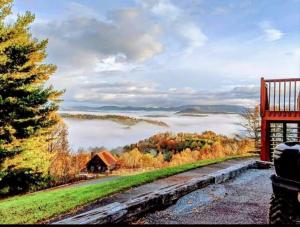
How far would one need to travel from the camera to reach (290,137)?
12.2 metres

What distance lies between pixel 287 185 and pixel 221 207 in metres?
2.48

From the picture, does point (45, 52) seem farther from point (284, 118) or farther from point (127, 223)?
point (127, 223)

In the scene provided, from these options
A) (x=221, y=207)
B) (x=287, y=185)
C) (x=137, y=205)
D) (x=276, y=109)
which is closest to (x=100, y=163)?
(x=276, y=109)

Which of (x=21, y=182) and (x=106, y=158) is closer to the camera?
(x=21, y=182)

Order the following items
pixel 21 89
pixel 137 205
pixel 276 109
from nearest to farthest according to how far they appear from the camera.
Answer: pixel 137 205 < pixel 276 109 < pixel 21 89

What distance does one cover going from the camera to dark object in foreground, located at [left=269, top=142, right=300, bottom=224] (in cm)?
342

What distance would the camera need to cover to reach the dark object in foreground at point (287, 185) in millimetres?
3420

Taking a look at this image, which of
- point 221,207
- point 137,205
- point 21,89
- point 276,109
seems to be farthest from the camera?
point 21,89

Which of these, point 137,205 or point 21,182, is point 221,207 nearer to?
point 137,205

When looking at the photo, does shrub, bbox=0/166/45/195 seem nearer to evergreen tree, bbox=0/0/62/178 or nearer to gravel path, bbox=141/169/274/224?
evergreen tree, bbox=0/0/62/178

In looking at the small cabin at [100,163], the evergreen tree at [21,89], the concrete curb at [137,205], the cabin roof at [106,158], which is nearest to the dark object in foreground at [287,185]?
the concrete curb at [137,205]

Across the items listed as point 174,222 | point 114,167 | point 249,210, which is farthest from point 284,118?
point 114,167

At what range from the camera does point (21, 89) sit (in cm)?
1853

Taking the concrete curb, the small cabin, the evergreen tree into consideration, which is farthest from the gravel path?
the small cabin
